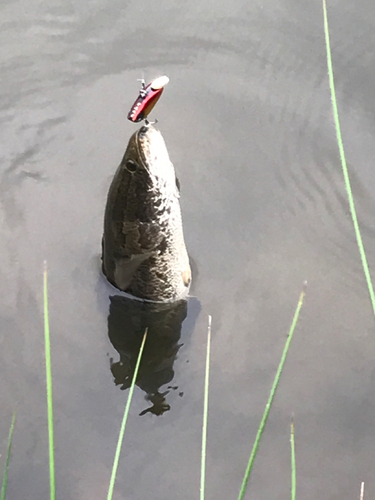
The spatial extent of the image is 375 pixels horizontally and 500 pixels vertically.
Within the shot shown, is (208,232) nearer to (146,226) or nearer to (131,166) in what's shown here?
(146,226)

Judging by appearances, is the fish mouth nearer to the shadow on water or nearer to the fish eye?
the fish eye

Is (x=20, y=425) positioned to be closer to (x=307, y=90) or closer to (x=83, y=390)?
(x=83, y=390)

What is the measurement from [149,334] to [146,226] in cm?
68

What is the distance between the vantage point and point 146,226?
361 centimetres

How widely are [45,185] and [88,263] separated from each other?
2.40 ft

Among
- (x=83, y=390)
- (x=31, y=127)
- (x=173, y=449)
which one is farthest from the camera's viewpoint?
(x=31, y=127)

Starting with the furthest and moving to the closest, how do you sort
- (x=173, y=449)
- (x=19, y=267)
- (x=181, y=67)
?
1. (x=181, y=67)
2. (x=19, y=267)
3. (x=173, y=449)

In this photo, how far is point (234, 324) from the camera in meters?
3.93

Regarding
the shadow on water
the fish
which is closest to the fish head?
the fish

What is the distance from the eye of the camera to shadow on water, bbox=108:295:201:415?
150 inches

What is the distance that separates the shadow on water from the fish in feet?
0.22

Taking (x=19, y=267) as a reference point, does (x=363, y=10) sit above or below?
above

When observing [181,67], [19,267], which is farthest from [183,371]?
[181,67]

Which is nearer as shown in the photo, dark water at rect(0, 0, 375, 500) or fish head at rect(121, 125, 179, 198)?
fish head at rect(121, 125, 179, 198)
